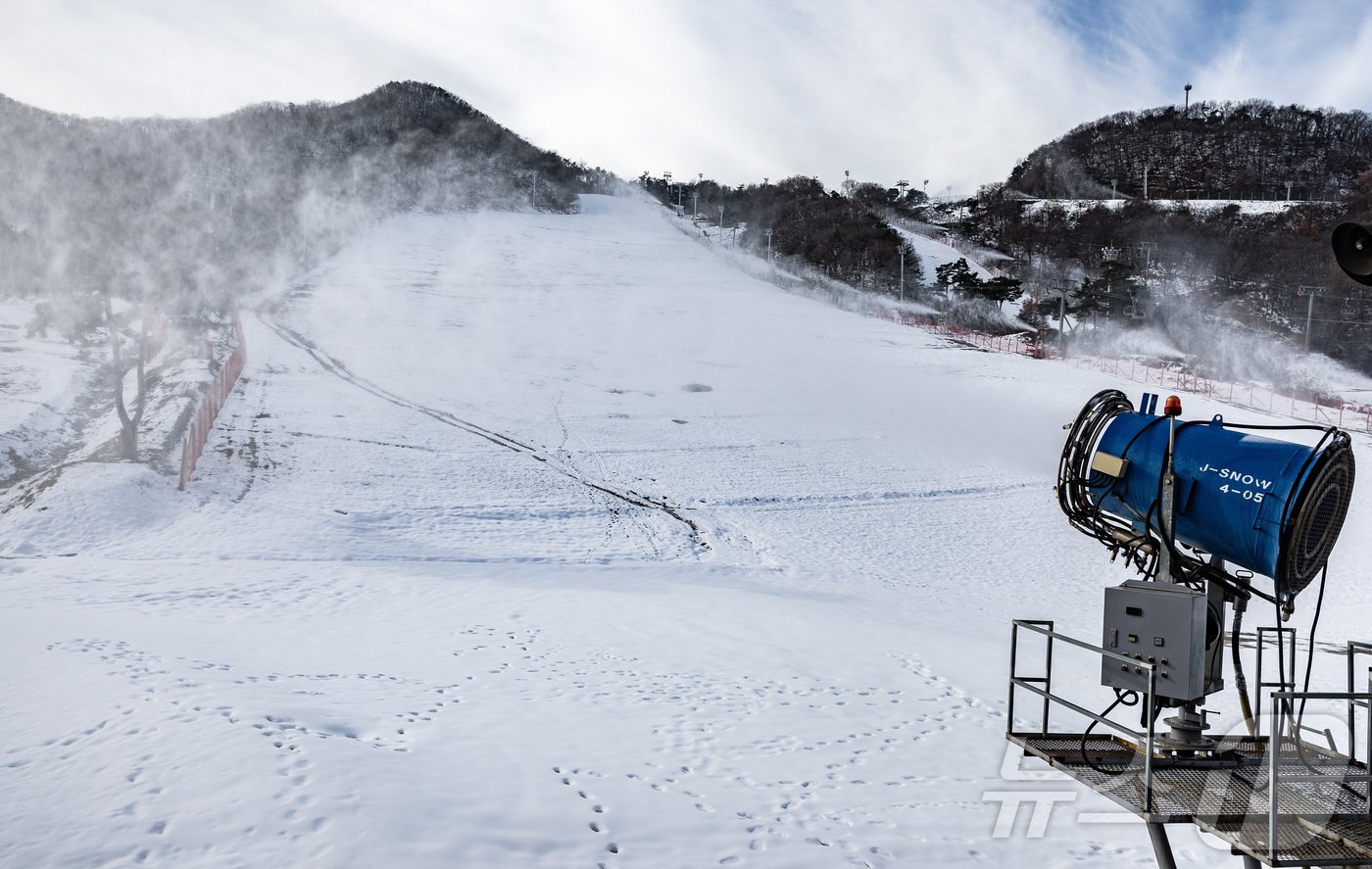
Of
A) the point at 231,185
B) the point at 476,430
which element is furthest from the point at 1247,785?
the point at 231,185

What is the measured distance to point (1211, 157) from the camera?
142m

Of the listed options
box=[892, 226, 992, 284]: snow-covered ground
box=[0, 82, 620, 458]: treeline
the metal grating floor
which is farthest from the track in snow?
box=[892, 226, 992, 284]: snow-covered ground

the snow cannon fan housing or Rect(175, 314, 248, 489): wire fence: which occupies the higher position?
the snow cannon fan housing

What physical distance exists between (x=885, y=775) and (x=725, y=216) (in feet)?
428

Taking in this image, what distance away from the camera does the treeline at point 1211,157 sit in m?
131

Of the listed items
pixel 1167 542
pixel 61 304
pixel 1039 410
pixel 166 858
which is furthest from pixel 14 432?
pixel 1039 410

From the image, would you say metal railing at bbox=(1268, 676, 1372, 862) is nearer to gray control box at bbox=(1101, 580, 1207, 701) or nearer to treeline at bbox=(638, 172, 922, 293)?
gray control box at bbox=(1101, 580, 1207, 701)

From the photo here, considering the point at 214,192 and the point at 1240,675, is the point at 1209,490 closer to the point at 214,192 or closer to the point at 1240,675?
the point at 1240,675

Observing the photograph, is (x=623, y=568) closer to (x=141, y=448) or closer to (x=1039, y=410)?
(x=141, y=448)

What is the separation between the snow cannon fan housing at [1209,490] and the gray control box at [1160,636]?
0.46 meters

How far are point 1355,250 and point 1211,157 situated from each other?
165m

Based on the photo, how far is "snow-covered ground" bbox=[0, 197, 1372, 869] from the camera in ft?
24.2

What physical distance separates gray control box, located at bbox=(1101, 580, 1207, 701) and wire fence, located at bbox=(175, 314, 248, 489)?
23934mm

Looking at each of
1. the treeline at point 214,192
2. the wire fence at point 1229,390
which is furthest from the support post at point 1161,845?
the wire fence at point 1229,390
